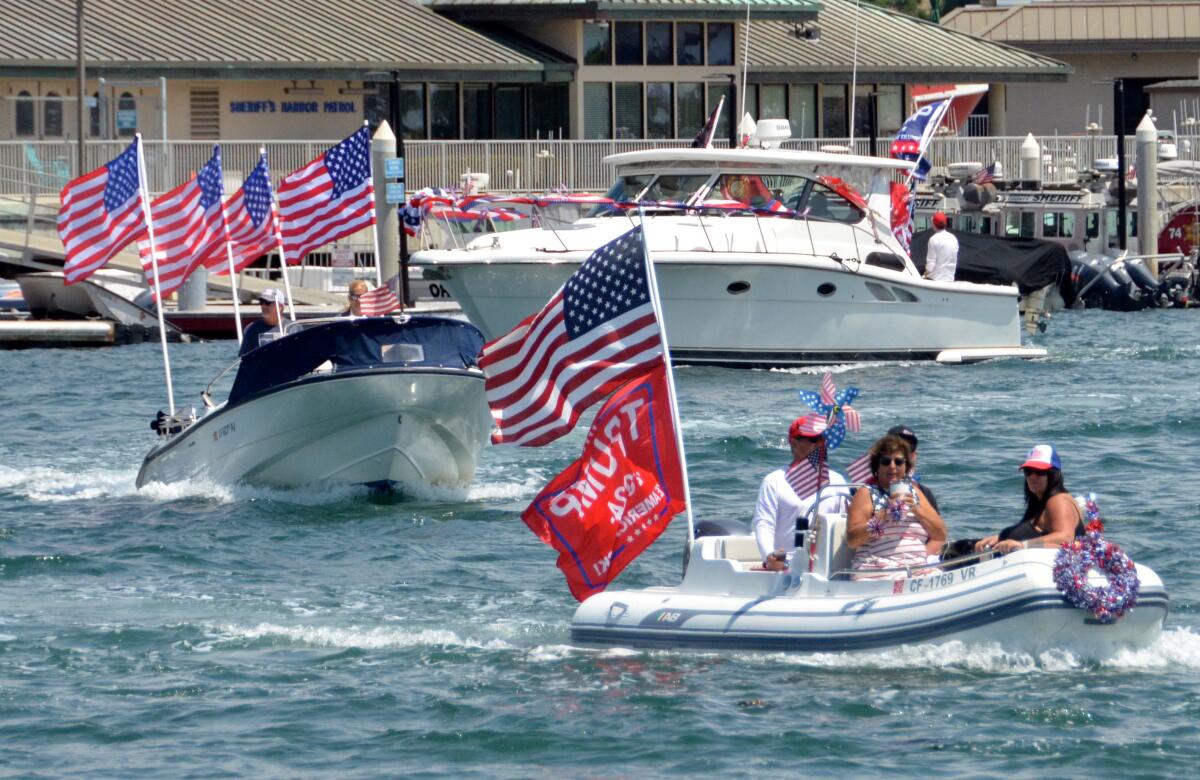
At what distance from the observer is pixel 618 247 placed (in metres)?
12.1

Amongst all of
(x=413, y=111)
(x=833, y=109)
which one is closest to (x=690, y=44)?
(x=833, y=109)

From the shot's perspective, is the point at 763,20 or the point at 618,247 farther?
the point at 763,20

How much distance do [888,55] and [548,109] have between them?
27.7 ft

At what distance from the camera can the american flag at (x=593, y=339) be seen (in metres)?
12.0

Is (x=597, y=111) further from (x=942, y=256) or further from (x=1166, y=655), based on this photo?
(x=1166, y=655)

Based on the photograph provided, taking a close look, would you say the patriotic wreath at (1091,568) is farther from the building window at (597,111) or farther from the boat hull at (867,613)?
the building window at (597,111)

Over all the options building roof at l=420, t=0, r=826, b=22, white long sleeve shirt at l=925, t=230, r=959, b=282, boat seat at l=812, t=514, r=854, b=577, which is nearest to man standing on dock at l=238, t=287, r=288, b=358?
boat seat at l=812, t=514, r=854, b=577

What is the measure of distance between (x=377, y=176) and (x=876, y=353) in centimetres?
1107

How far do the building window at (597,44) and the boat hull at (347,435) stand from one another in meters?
28.7

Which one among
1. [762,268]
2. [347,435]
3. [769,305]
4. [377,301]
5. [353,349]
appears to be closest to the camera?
[353,349]

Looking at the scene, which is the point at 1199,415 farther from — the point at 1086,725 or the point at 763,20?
the point at 763,20

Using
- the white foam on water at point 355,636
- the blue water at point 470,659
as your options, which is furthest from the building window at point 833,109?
the white foam on water at point 355,636

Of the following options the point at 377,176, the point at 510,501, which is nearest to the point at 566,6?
the point at 377,176

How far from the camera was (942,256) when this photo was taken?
91.6ft
